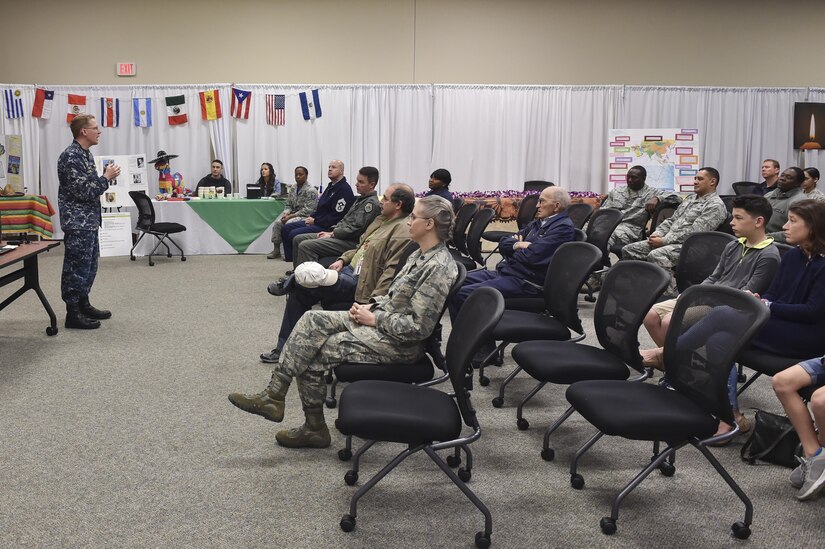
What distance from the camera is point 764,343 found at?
3.18 metres

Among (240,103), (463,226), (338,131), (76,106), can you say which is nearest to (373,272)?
(463,226)

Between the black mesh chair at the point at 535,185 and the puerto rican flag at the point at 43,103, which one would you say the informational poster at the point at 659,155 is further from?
the puerto rican flag at the point at 43,103

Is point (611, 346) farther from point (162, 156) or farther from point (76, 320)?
point (162, 156)

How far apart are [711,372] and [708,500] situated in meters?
0.60

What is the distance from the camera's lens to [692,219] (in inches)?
234

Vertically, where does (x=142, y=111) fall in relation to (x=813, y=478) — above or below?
above

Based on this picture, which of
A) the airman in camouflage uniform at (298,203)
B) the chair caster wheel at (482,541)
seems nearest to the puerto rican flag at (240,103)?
the airman in camouflage uniform at (298,203)

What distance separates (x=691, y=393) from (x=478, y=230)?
3.61 metres

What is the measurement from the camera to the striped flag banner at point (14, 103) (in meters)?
Answer: 10.0

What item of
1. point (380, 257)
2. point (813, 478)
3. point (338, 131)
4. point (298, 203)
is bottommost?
point (813, 478)

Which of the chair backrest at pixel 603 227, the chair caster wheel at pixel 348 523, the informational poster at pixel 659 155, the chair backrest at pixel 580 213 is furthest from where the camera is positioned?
the informational poster at pixel 659 155

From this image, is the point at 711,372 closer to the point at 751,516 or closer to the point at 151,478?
the point at 751,516

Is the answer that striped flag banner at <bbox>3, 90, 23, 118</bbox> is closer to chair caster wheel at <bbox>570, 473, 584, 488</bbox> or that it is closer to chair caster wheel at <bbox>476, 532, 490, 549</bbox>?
chair caster wheel at <bbox>570, 473, 584, 488</bbox>

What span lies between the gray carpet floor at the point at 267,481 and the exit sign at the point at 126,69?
707 centimetres
